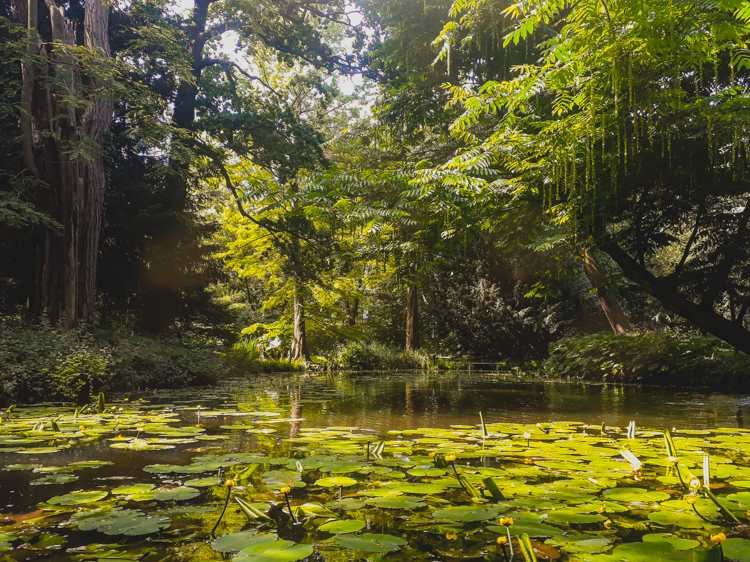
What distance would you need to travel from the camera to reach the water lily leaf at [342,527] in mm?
1434

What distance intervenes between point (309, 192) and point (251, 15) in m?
7.46

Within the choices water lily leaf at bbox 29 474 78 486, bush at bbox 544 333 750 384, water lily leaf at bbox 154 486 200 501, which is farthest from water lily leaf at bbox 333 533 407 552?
bush at bbox 544 333 750 384

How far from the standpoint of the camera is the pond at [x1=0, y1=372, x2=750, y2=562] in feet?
4.55

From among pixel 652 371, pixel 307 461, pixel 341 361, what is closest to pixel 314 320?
pixel 341 361

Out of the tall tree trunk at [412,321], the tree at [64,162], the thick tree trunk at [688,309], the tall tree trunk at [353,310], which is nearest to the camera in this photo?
the thick tree trunk at [688,309]

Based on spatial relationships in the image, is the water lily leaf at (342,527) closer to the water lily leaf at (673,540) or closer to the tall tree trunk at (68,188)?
the water lily leaf at (673,540)

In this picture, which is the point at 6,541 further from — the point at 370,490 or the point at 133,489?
the point at 370,490

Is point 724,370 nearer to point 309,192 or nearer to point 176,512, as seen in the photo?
point 309,192

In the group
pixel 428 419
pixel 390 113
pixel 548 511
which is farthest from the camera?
pixel 390 113

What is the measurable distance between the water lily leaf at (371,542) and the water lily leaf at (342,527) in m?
0.02

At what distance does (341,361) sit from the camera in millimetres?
15398

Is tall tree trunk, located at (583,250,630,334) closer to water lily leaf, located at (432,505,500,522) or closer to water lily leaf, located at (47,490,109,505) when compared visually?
water lily leaf, located at (432,505,500,522)

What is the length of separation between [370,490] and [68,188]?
28.4 feet

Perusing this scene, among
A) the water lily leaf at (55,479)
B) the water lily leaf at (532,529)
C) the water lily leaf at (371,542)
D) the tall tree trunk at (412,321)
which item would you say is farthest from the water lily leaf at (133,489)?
the tall tree trunk at (412,321)
